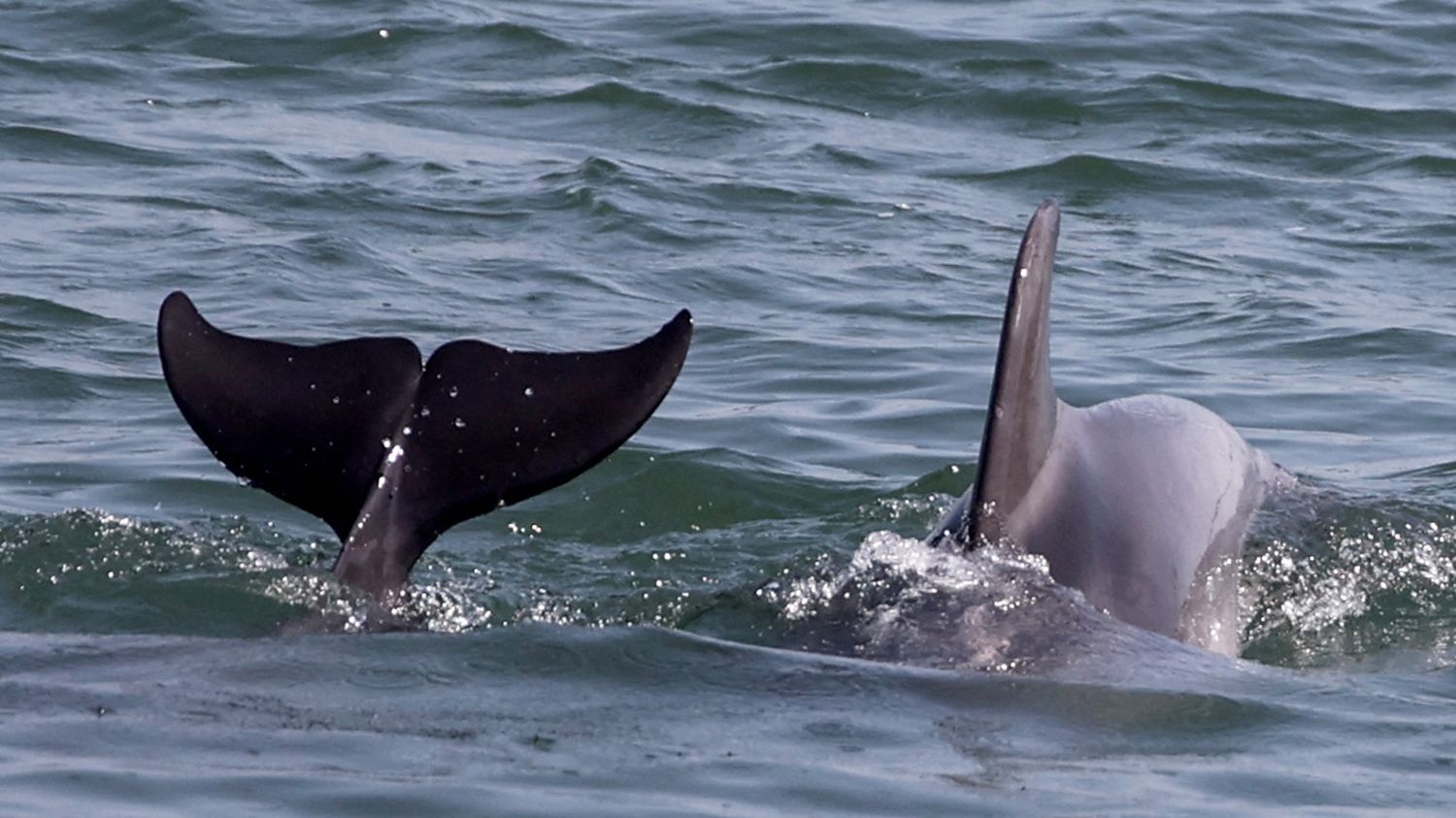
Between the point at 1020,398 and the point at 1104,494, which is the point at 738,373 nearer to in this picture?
the point at 1104,494

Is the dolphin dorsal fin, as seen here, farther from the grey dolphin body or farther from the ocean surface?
the ocean surface

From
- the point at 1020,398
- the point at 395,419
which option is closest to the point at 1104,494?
the point at 1020,398

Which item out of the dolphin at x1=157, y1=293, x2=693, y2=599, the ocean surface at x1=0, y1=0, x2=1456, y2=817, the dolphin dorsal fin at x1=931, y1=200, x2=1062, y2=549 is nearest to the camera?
the ocean surface at x1=0, y1=0, x2=1456, y2=817

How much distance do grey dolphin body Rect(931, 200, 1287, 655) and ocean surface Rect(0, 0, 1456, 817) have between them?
6.0 inches

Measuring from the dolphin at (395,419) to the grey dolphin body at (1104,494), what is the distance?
31.3 inches

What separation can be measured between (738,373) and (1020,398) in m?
4.37

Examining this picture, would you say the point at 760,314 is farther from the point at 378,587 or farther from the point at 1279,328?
the point at 378,587

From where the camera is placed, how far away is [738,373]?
9.97 m

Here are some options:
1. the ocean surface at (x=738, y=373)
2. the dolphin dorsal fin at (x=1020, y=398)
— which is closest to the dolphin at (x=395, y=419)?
the ocean surface at (x=738, y=373)

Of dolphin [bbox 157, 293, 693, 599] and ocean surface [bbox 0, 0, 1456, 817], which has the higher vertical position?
dolphin [bbox 157, 293, 693, 599]

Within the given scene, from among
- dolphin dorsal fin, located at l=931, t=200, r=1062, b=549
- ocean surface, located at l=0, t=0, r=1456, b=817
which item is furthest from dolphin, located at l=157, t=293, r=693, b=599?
dolphin dorsal fin, located at l=931, t=200, r=1062, b=549

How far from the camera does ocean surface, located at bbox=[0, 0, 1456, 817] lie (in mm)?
4992

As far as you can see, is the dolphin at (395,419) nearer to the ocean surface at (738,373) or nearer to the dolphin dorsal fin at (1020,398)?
the ocean surface at (738,373)

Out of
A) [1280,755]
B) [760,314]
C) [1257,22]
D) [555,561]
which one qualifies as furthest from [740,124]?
[1280,755]
